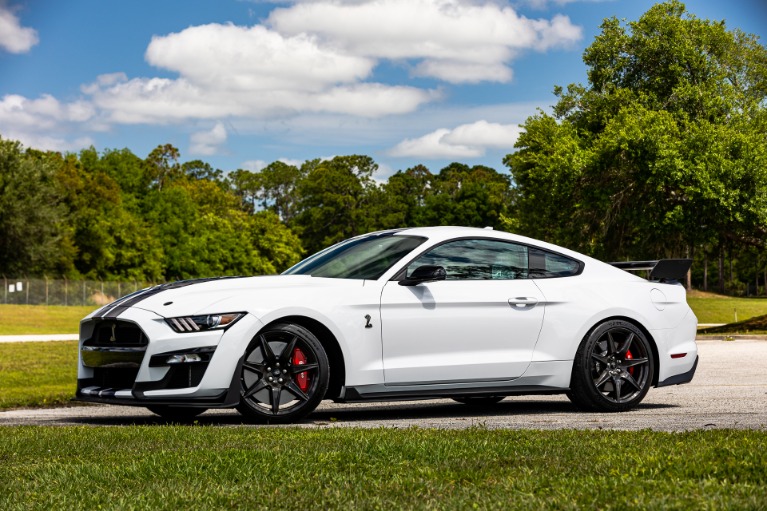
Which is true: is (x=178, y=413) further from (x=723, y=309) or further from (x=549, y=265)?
(x=723, y=309)

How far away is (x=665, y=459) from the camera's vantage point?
5.42 meters

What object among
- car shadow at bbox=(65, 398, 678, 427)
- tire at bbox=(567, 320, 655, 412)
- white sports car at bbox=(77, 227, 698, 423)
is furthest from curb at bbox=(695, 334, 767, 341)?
tire at bbox=(567, 320, 655, 412)

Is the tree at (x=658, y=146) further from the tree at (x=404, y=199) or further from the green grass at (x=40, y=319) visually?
the tree at (x=404, y=199)

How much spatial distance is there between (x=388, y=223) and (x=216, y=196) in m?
20.0

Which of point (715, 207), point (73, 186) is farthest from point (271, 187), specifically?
point (715, 207)

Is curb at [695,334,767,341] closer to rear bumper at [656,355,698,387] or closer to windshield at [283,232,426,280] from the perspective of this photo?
rear bumper at [656,355,698,387]

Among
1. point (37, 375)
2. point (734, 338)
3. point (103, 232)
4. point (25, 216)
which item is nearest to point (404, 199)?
point (103, 232)

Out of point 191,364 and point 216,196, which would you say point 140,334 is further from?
point 216,196

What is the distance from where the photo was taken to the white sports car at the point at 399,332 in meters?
8.38

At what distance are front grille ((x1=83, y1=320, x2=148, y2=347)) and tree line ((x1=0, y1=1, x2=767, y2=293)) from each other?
28.1 metres

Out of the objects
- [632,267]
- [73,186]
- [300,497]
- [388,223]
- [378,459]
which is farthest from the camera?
[388,223]

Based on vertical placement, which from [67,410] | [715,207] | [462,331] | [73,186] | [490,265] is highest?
[73,186]

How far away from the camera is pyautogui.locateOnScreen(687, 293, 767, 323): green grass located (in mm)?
62281

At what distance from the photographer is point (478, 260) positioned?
9500 mm
